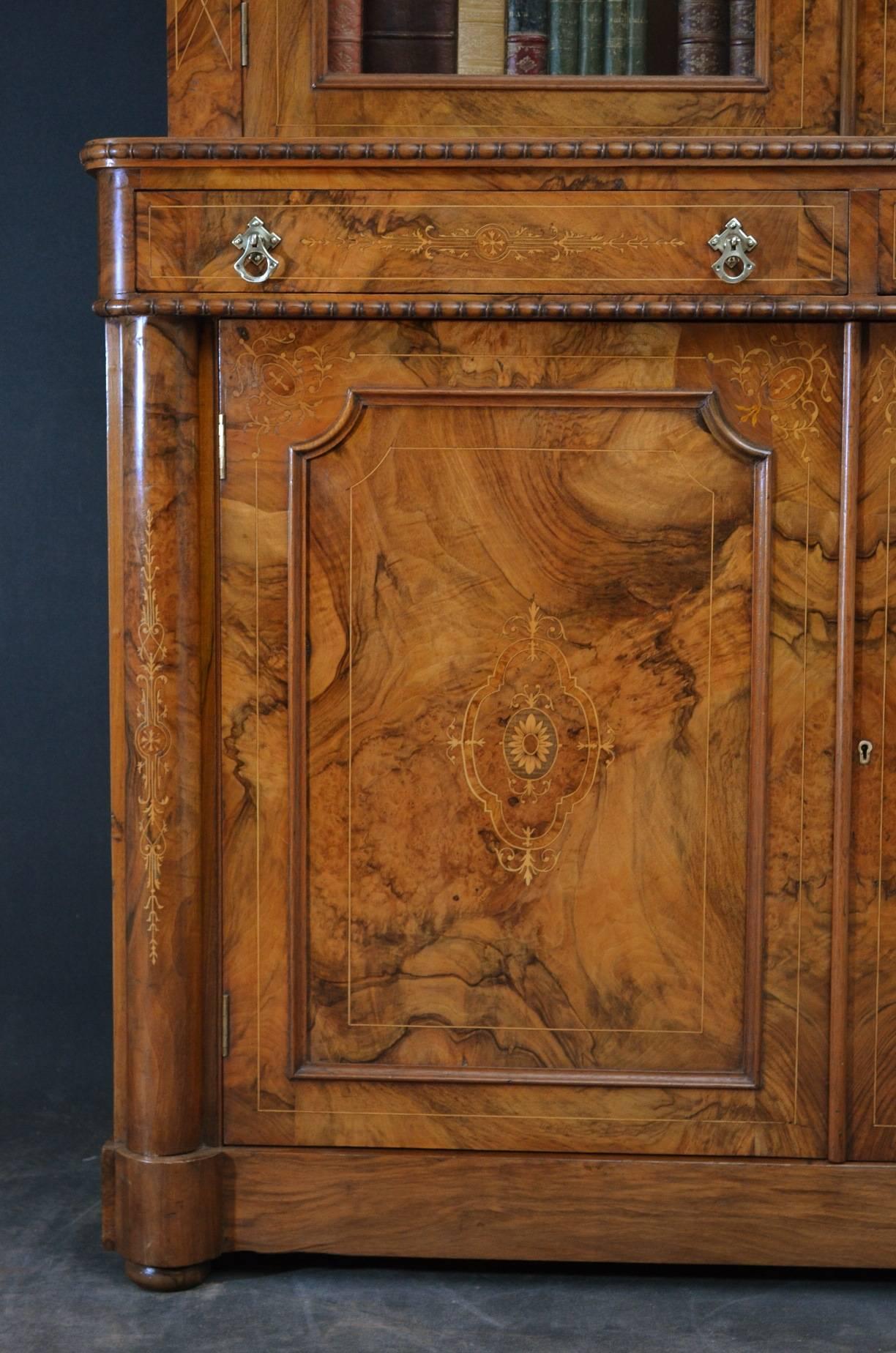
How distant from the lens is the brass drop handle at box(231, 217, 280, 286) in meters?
1.95

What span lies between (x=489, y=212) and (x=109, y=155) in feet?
1.67

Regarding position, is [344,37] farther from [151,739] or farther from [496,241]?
[151,739]

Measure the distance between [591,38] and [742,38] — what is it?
20 centimetres

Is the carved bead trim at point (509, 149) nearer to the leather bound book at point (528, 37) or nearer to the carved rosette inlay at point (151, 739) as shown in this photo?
the leather bound book at point (528, 37)

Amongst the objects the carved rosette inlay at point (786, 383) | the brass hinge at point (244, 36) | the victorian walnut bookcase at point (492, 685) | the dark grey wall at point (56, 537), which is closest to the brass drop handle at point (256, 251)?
the victorian walnut bookcase at point (492, 685)

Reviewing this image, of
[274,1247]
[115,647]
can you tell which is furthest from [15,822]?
[274,1247]

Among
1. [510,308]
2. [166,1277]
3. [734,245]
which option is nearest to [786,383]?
[734,245]

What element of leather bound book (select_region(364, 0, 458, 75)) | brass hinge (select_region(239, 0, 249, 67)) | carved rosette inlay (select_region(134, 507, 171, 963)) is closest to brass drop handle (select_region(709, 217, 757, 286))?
leather bound book (select_region(364, 0, 458, 75))

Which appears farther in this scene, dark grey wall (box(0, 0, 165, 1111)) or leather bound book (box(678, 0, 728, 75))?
dark grey wall (box(0, 0, 165, 1111))

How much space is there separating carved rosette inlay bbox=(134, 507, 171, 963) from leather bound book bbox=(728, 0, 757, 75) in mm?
1005

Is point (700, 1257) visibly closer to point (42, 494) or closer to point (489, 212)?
point (489, 212)

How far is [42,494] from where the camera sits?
2.68m

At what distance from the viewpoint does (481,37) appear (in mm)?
2027

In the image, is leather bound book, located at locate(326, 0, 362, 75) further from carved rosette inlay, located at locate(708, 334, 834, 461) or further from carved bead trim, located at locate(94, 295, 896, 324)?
carved rosette inlay, located at locate(708, 334, 834, 461)
